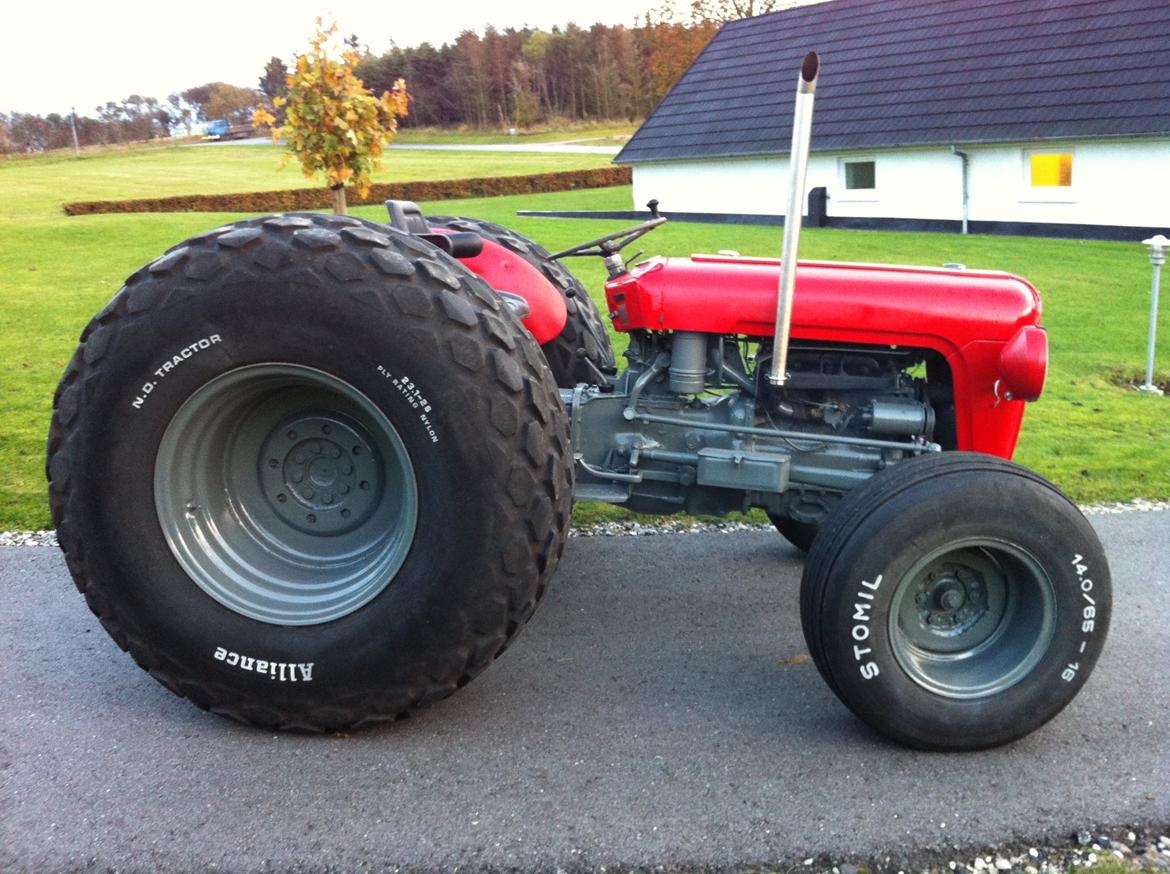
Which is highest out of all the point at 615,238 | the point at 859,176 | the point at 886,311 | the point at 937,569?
the point at 615,238

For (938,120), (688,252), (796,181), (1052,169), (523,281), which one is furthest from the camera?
(938,120)

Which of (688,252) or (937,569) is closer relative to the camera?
(937,569)

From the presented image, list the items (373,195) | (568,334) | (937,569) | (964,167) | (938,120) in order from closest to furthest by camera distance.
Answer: (937,569) < (568,334) < (964,167) < (938,120) < (373,195)

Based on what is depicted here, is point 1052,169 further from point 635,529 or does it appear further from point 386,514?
point 386,514

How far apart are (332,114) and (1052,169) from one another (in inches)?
632

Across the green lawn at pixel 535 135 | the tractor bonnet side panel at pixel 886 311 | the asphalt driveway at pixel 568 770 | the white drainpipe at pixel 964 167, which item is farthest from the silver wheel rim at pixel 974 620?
the green lawn at pixel 535 135

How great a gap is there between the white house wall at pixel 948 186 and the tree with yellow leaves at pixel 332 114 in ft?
46.1

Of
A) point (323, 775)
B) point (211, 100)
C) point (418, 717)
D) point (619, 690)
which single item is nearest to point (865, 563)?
point (619, 690)

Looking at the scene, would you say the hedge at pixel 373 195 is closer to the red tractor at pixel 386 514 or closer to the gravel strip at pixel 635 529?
the gravel strip at pixel 635 529

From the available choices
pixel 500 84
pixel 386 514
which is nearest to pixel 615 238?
pixel 386 514

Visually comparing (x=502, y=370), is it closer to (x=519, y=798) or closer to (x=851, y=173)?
(x=519, y=798)

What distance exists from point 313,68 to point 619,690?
12.5m

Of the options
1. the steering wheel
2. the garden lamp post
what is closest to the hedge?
the garden lamp post

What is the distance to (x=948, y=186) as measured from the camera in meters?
24.8
